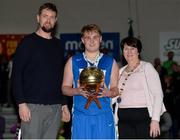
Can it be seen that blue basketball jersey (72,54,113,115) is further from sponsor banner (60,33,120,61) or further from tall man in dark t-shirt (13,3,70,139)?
sponsor banner (60,33,120,61)

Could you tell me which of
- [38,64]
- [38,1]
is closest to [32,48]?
[38,64]

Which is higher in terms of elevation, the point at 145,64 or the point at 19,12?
the point at 19,12

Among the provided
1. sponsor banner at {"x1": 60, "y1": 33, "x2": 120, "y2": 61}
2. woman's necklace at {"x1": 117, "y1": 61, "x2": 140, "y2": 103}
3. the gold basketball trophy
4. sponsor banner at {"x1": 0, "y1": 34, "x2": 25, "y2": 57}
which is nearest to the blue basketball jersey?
the gold basketball trophy

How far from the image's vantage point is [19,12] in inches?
523

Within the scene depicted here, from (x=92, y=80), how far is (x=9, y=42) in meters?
9.58

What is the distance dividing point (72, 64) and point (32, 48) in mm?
360

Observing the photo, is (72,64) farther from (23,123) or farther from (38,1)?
(38,1)

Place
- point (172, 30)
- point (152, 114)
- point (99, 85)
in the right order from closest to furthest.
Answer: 1. point (99, 85)
2. point (152, 114)
3. point (172, 30)

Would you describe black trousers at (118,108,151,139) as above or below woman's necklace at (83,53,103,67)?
below

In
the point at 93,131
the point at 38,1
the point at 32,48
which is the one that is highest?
the point at 38,1

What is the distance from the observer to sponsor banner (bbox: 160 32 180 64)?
1291 centimetres

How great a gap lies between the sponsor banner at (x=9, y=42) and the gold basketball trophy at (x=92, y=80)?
30.4 ft

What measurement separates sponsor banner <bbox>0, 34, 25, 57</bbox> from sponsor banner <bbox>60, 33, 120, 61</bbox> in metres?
1.33

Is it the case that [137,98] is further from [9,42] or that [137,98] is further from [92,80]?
[9,42]
